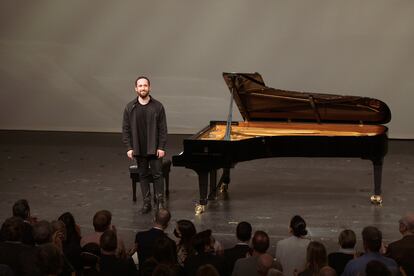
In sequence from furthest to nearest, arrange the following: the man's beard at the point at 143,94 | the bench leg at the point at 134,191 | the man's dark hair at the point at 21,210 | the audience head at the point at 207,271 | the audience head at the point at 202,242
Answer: the bench leg at the point at 134,191 → the man's beard at the point at 143,94 → the man's dark hair at the point at 21,210 → the audience head at the point at 202,242 → the audience head at the point at 207,271

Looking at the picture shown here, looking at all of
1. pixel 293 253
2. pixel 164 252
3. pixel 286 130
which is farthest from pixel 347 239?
pixel 286 130

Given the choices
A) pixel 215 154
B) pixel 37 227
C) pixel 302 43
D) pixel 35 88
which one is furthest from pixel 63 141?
pixel 37 227

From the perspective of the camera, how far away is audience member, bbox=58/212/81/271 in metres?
5.62

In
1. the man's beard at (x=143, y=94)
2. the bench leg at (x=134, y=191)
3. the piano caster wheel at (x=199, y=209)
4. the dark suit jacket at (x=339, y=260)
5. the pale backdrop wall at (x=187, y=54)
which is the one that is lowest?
the dark suit jacket at (x=339, y=260)

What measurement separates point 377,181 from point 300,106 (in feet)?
4.05

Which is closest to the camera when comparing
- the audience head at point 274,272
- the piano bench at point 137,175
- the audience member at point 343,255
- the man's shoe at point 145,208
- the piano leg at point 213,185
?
the audience head at point 274,272

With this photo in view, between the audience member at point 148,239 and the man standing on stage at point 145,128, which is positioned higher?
the man standing on stage at point 145,128

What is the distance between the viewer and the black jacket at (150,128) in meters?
8.07

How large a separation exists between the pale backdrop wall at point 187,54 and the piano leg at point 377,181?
415 centimetres

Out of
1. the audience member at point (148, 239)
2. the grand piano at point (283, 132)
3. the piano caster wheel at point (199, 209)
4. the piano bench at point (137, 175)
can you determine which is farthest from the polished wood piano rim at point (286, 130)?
the audience member at point (148, 239)

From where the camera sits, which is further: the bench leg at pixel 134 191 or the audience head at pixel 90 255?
the bench leg at pixel 134 191

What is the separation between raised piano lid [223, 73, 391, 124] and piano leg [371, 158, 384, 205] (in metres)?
0.60

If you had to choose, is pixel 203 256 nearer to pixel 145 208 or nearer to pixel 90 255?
pixel 90 255

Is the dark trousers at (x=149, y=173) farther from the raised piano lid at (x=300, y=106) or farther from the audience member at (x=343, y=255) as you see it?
the audience member at (x=343, y=255)
